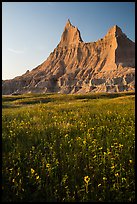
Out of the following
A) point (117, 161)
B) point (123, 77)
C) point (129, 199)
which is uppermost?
point (123, 77)

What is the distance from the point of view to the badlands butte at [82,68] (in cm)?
14050

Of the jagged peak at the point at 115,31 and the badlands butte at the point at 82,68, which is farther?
the jagged peak at the point at 115,31

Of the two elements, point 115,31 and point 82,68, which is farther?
point 115,31

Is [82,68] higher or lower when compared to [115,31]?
lower

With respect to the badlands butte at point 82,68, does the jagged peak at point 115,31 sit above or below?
above

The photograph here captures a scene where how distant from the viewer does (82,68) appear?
16562cm

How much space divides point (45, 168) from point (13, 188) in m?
1.00

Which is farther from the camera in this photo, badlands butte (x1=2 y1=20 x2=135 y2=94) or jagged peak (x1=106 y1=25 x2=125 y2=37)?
jagged peak (x1=106 y1=25 x2=125 y2=37)

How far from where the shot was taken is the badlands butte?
140 meters

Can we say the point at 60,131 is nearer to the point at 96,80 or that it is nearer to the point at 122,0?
the point at 122,0

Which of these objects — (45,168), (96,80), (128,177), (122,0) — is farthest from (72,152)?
(96,80)

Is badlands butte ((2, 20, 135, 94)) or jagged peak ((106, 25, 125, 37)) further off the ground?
jagged peak ((106, 25, 125, 37))

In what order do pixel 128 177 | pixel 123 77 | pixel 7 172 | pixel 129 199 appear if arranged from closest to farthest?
pixel 129 199 → pixel 128 177 → pixel 7 172 → pixel 123 77

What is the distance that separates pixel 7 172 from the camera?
556 cm
